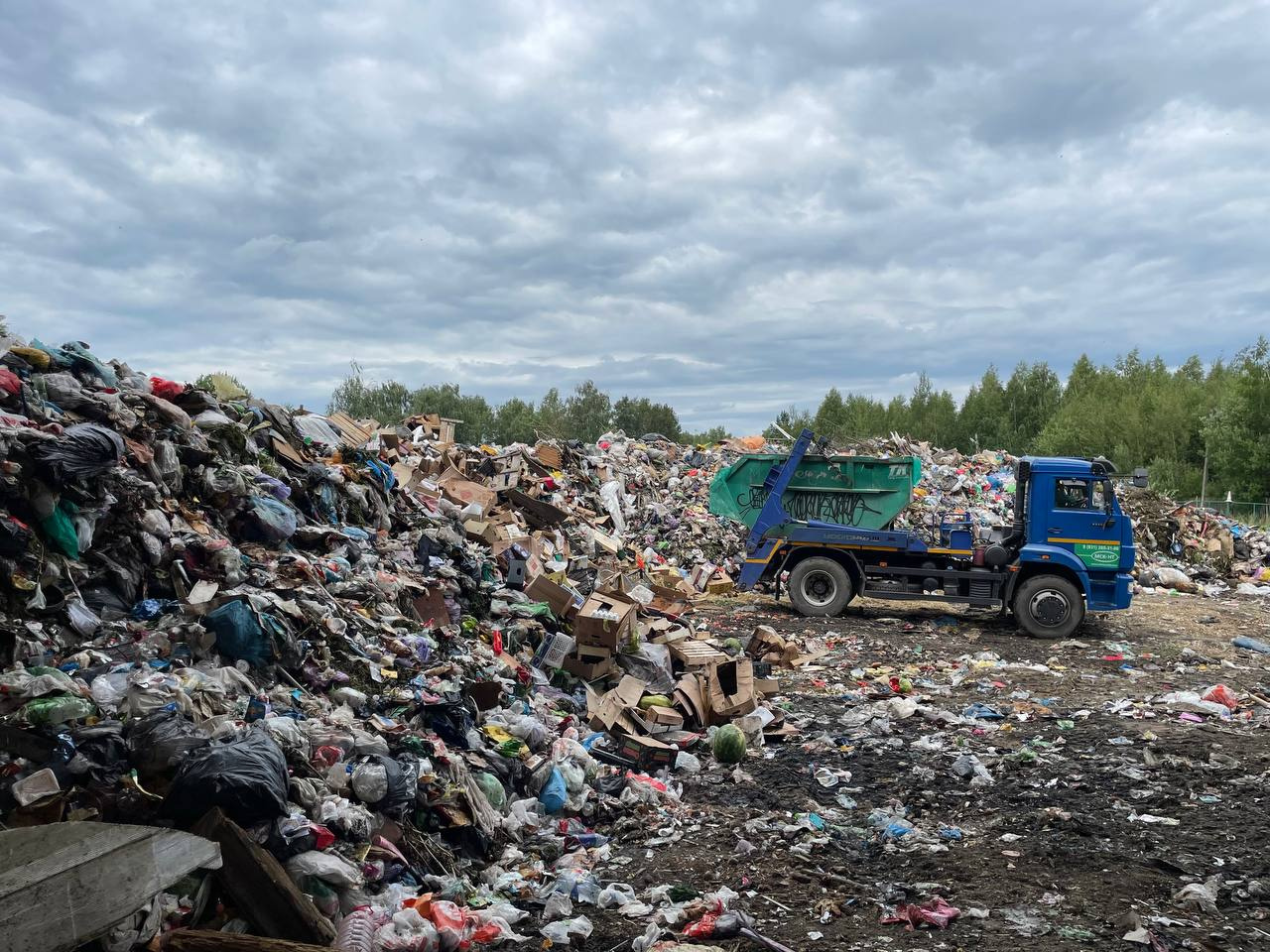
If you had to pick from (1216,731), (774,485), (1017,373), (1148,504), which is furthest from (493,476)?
(1017,373)

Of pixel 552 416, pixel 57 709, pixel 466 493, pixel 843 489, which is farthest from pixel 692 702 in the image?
pixel 552 416

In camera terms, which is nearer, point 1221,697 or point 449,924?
point 449,924

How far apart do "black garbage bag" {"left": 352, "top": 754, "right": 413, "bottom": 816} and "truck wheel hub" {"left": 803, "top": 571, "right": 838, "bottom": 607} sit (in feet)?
26.4

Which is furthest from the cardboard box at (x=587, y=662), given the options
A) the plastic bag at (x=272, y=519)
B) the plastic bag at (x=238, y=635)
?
the plastic bag at (x=238, y=635)

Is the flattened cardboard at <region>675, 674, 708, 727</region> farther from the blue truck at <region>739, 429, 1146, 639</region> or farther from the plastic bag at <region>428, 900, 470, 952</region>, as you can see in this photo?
the blue truck at <region>739, 429, 1146, 639</region>

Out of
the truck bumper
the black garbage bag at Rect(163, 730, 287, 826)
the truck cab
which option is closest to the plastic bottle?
the black garbage bag at Rect(163, 730, 287, 826)

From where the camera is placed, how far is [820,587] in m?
11.7

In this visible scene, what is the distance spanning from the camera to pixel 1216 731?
21.7 feet

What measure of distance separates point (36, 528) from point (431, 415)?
447 inches

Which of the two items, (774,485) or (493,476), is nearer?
(774,485)

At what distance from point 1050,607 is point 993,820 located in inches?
241

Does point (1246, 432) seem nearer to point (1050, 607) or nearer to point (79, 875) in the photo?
point (1050, 607)

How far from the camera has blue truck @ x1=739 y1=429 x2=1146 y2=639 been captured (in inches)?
408

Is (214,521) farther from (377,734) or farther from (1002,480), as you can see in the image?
(1002,480)
